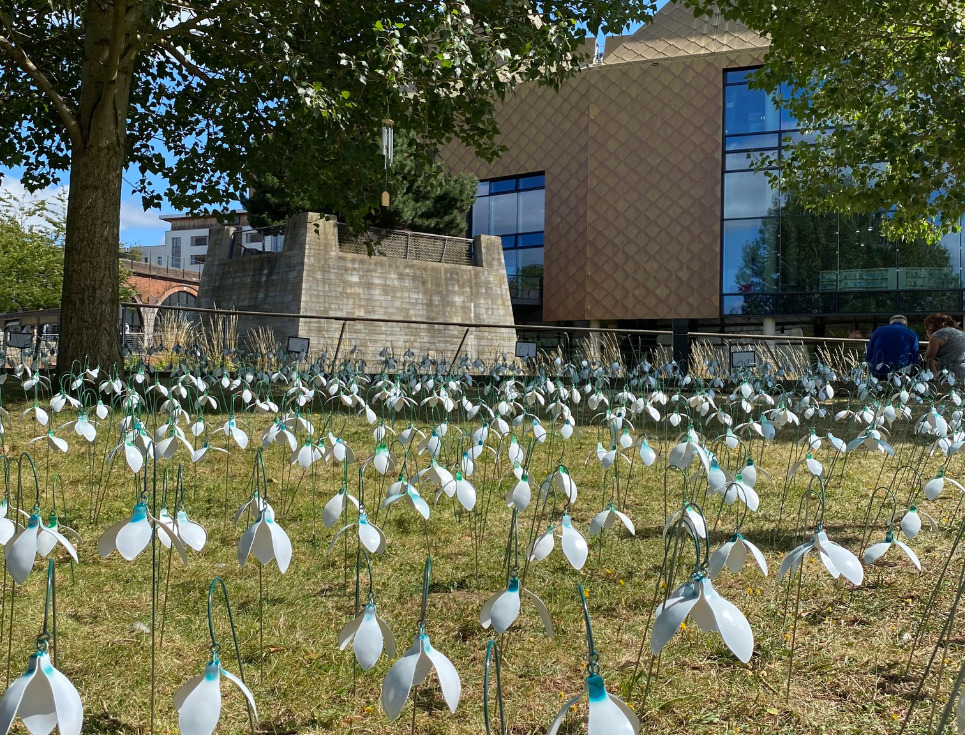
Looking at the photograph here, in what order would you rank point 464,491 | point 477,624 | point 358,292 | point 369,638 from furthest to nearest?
point 358,292 → point 477,624 → point 464,491 → point 369,638

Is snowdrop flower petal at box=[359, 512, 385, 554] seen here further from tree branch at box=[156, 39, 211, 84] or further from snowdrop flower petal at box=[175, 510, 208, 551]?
tree branch at box=[156, 39, 211, 84]

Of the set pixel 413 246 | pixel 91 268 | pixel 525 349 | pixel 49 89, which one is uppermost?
pixel 49 89

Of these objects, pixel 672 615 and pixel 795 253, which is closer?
pixel 672 615

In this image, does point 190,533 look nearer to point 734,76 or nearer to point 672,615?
point 672,615

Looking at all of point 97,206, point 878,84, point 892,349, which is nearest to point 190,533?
point 97,206

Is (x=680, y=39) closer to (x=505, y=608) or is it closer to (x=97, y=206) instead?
(x=97, y=206)

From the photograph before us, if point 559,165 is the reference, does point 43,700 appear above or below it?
below

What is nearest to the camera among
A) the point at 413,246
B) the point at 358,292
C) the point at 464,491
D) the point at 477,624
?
the point at 464,491

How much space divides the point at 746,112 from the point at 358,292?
41.3ft

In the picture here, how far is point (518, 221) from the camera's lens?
2869cm

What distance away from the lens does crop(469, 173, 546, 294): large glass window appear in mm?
28125

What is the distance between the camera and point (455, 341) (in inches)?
902

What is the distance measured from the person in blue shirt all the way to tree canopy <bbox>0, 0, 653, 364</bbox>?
4795mm

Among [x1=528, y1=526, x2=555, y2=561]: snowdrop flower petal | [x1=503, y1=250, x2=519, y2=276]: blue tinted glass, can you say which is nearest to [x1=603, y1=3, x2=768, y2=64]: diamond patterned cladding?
[x1=503, y1=250, x2=519, y2=276]: blue tinted glass
